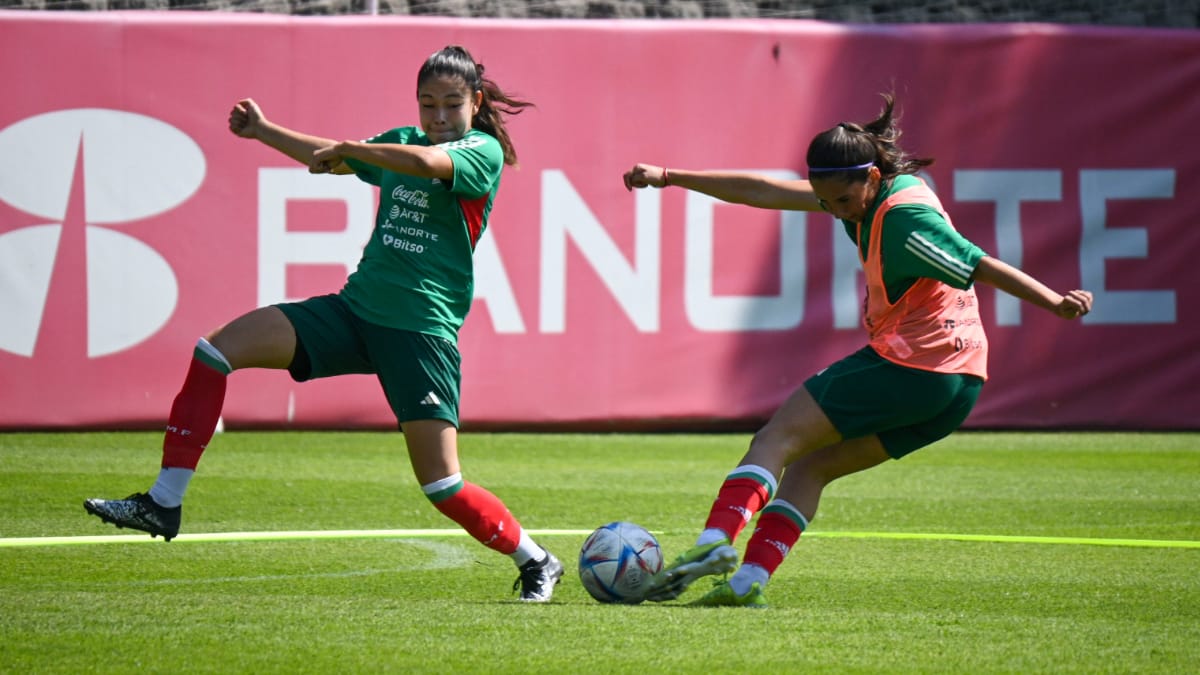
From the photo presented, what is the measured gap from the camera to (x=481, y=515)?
570 centimetres

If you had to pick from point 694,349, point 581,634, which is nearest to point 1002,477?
point 694,349

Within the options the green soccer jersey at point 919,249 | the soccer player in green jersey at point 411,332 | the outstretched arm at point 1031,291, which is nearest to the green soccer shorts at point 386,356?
the soccer player in green jersey at point 411,332

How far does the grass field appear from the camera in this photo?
4.62 m

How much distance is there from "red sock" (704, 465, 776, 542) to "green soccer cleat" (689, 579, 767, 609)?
199 millimetres

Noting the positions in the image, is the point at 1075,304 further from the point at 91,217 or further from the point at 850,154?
the point at 91,217

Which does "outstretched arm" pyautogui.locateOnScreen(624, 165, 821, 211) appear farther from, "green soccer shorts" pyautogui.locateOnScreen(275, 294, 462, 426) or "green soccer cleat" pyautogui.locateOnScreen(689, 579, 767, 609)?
"green soccer cleat" pyautogui.locateOnScreen(689, 579, 767, 609)

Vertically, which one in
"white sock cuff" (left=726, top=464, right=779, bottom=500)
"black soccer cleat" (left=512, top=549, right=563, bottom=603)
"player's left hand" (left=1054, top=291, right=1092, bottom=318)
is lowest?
"black soccer cleat" (left=512, top=549, right=563, bottom=603)

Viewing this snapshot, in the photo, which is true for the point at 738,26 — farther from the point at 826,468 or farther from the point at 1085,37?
the point at 826,468

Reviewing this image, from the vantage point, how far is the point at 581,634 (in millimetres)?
4910

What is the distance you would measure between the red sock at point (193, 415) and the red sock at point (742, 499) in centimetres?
175

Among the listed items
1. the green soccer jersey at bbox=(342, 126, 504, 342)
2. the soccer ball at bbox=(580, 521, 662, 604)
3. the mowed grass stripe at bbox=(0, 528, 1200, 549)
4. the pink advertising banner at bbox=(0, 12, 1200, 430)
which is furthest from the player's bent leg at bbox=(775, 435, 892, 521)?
the pink advertising banner at bbox=(0, 12, 1200, 430)

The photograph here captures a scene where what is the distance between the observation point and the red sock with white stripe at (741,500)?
541 cm

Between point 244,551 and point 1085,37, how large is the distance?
27.3 feet

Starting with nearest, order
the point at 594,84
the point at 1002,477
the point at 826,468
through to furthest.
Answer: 1. the point at 826,468
2. the point at 1002,477
3. the point at 594,84
